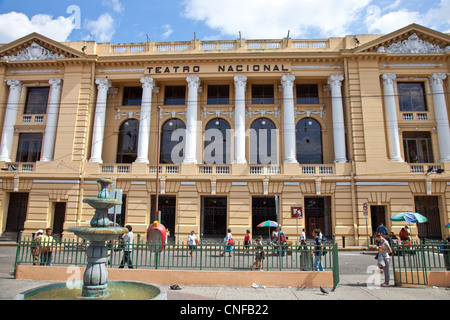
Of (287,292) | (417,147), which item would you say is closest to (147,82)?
(287,292)

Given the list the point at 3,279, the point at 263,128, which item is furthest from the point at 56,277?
the point at 263,128

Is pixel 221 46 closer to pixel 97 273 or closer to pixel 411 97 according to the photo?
pixel 411 97

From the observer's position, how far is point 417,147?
23.8 meters

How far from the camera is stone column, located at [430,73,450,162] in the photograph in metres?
22.8

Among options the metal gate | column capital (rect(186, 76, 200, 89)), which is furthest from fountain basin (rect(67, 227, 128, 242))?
column capital (rect(186, 76, 200, 89))

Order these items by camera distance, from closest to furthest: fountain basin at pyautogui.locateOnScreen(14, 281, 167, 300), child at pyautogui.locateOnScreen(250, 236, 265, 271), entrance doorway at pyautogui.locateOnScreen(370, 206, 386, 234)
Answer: fountain basin at pyautogui.locateOnScreen(14, 281, 167, 300) → child at pyautogui.locateOnScreen(250, 236, 265, 271) → entrance doorway at pyautogui.locateOnScreen(370, 206, 386, 234)

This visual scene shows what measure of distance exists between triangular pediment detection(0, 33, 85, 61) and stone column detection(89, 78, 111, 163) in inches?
119

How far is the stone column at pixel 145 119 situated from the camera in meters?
23.9

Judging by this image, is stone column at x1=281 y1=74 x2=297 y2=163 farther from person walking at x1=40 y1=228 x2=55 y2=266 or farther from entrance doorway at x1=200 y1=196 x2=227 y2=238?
person walking at x1=40 y1=228 x2=55 y2=266

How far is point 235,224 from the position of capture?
73.6 ft

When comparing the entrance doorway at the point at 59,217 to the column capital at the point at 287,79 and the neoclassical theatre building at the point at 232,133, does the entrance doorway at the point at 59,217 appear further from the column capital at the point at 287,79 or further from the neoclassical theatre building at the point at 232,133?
the column capital at the point at 287,79

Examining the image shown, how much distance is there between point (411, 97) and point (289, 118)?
9603 mm

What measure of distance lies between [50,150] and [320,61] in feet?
71.4
